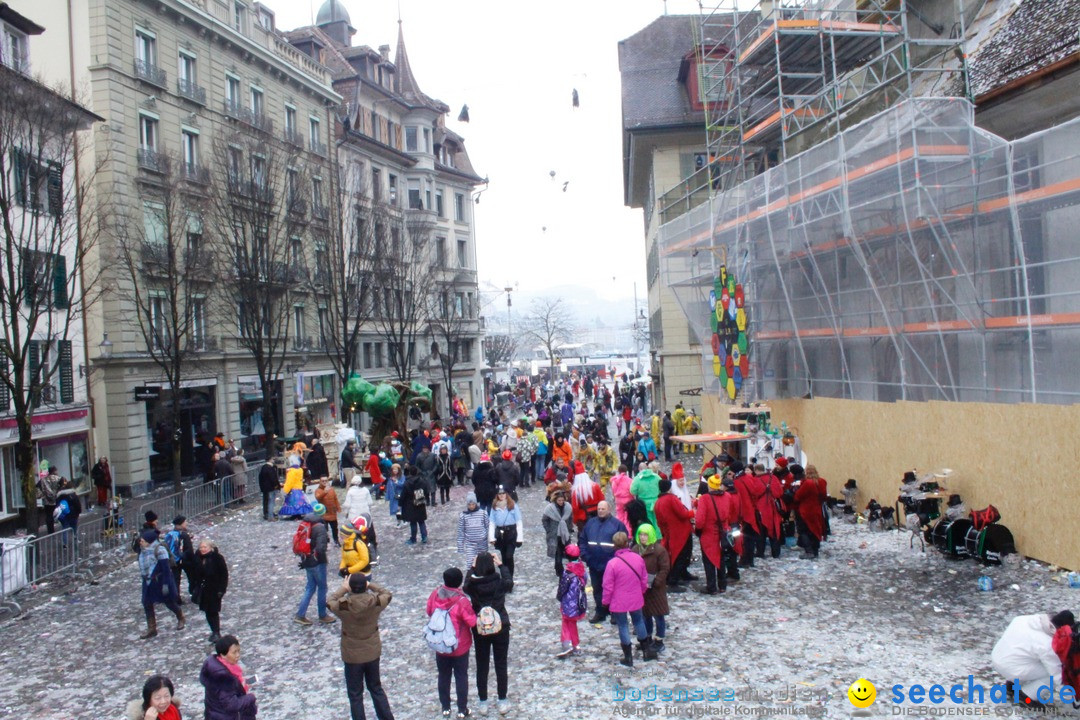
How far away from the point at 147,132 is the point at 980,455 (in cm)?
2680

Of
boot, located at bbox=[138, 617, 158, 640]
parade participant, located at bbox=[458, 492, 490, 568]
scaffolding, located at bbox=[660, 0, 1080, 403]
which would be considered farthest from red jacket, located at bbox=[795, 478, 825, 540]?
boot, located at bbox=[138, 617, 158, 640]

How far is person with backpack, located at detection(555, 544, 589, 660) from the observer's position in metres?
9.06

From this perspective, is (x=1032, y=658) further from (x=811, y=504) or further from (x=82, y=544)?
(x=82, y=544)

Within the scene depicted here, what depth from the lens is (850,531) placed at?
49.6 feet

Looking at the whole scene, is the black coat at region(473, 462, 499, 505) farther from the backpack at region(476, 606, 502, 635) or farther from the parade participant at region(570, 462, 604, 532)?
the backpack at region(476, 606, 502, 635)

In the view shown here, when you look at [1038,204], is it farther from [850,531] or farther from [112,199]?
[112,199]

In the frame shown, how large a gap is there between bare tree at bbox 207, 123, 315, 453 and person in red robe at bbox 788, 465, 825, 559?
1748cm

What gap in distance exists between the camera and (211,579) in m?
10.5

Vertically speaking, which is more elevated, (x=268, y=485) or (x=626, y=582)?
(x=626, y=582)

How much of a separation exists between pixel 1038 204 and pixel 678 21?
29.8 m

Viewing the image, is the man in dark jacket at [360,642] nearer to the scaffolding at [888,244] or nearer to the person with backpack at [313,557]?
the person with backpack at [313,557]

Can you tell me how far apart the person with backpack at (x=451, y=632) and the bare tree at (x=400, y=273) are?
2804 centimetres

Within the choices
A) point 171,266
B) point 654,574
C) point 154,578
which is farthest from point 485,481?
point 171,266

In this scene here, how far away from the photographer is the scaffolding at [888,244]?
1288 centimetres
